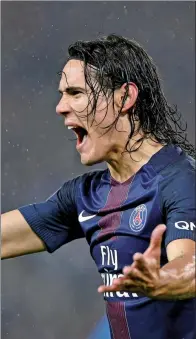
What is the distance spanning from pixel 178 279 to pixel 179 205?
16.7 inches

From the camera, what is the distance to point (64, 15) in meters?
5.46

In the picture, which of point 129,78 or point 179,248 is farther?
point 129,78

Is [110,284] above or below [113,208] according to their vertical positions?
below

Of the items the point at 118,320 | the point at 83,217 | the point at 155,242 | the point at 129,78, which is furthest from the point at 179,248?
the point at 129,78

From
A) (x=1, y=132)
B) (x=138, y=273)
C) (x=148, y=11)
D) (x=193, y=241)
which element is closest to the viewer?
(x=138, y=273)

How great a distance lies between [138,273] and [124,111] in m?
1.00

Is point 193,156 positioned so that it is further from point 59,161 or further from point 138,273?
point 59,161

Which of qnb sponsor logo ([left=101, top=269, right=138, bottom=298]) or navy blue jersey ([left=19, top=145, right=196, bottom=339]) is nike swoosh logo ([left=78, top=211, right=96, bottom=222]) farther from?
qnb sponsor logo ([left=101, top=269, right=138, bottom=298])

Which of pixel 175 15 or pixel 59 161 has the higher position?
Answer: pixel 175 15

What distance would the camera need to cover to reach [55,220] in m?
3.22

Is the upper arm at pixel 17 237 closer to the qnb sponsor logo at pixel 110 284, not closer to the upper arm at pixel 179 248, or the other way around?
the qnb sponsor logo at pixel 110 284

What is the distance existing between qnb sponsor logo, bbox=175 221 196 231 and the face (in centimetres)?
46

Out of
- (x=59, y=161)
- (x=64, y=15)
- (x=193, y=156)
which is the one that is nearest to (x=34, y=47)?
(x=64, y=15)

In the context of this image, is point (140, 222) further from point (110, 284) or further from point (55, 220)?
point (55, 220)
